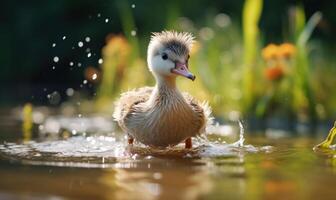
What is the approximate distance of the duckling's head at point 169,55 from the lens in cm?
704

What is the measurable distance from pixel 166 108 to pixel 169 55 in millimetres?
462

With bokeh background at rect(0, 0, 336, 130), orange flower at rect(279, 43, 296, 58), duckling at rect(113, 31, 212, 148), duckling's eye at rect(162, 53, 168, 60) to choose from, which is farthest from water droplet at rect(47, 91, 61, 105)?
duckling's eye at rect(162, 53, 168, 60)

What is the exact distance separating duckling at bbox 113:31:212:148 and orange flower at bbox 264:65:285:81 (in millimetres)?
2884

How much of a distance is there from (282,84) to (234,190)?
18.4ft

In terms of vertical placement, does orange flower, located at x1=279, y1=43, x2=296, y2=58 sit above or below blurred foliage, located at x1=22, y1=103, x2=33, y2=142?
above

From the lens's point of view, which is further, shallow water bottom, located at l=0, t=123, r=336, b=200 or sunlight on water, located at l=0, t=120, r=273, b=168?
sunlight on water, located at l=0, t=120, r=273, b=168

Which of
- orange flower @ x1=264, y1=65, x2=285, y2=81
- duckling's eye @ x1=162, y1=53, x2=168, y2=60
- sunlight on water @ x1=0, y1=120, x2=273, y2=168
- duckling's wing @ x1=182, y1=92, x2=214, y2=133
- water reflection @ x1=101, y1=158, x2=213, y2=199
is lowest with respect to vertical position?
water reflection @ x1=101, y1=158, x2=213, y2=199

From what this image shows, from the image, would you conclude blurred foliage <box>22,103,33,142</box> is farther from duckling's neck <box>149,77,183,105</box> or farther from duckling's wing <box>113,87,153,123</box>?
duckling's neck <box>149,77,183,105</box>

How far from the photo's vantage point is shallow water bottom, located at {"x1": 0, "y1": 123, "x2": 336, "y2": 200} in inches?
183

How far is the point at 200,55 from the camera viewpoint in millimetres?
11602

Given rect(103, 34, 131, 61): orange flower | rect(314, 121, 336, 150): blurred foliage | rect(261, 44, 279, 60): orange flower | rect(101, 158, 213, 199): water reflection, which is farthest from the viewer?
rect(103, 34, 131, 61): orange flower

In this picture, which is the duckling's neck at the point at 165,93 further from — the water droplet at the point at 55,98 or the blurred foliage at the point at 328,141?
the water droplet at the point at 55,98

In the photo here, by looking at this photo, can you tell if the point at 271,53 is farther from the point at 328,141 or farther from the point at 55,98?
the point at 55,98

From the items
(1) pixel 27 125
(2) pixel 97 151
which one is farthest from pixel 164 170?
(1) pixel 27 125
